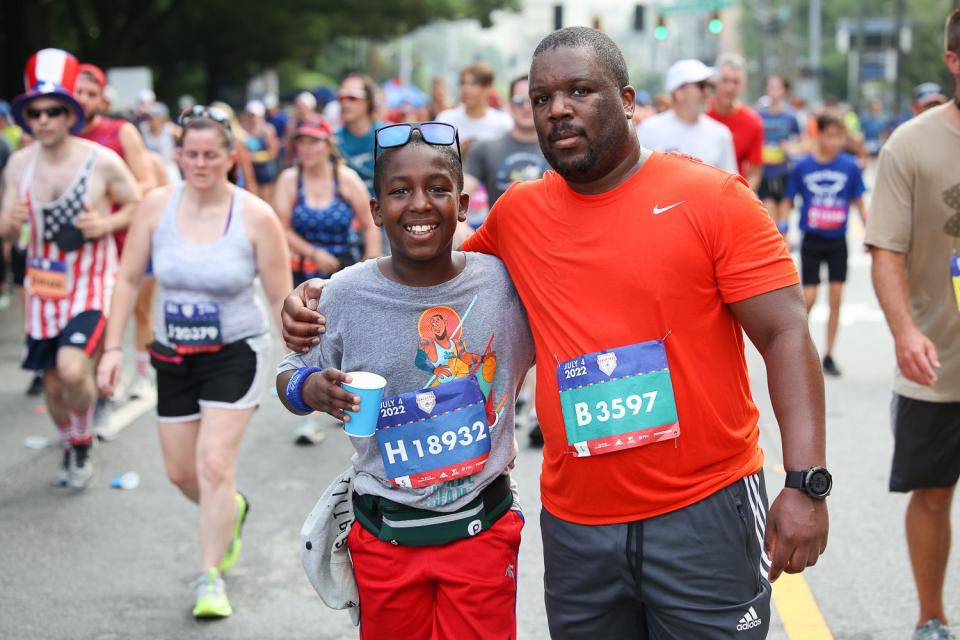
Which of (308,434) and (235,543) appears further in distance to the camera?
(308,434)

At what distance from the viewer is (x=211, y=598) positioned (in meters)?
4.98

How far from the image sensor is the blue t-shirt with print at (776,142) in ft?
50.1

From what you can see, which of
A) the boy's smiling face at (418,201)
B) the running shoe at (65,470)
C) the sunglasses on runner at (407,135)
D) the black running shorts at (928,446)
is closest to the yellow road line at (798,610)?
the black running shorts at (928,446)

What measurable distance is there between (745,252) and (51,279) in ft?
16.1

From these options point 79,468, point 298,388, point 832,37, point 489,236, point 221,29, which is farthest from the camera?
point 832,37

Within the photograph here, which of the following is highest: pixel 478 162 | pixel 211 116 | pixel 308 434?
pixel 211 116

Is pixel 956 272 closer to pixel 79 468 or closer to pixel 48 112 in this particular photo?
pixel 48 112

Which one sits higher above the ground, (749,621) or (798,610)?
(749,621)

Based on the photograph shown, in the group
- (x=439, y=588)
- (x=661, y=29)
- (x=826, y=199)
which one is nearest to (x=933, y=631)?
(x=439, y=588)

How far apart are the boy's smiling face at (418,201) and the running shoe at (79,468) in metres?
4.32

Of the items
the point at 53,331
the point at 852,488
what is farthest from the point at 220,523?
the point at 852,488

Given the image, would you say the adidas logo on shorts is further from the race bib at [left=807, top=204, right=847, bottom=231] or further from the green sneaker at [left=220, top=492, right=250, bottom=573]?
the race bib at [left=807, top=204, right=847, bottom=231]

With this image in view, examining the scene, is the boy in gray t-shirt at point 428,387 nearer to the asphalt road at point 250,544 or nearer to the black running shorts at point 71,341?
the asphalt road at point 250,544

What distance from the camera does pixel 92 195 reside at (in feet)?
22.3
